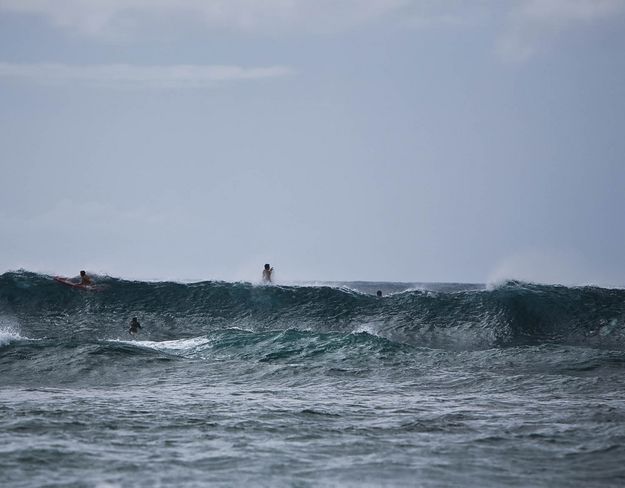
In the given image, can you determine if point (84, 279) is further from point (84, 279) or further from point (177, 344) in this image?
point (177, 344)

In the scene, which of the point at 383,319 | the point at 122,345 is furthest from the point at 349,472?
the point at 383,319

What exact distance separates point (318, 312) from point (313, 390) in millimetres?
13293

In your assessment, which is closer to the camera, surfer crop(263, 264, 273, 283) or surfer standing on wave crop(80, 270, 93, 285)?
surfer standing on wave crop(80, 270, 93, 285)

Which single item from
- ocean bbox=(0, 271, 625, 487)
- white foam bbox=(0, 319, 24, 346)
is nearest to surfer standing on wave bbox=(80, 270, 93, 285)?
ocean bbox=(0, 271, 625, 487)

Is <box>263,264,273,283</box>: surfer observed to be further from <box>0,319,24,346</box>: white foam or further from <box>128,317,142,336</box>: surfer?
<box>0,319,24,346</box>: white foam

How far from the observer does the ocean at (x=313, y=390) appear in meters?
8.66

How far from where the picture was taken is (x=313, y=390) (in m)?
14.7

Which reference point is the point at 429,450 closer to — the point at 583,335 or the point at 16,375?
the point at 16,375

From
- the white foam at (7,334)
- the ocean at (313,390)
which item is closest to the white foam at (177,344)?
the ocean at (313,390)

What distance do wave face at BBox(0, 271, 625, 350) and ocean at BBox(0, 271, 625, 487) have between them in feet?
0.27

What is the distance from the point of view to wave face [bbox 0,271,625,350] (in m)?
25.1

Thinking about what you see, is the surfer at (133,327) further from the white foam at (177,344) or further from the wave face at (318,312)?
the white foam at (177,344)

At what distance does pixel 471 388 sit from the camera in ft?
48.4

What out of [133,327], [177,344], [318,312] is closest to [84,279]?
[133,327]
